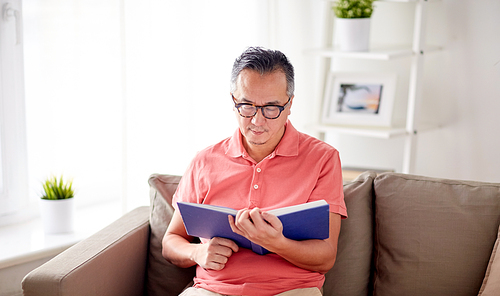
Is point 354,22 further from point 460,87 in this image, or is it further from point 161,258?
point 161,258

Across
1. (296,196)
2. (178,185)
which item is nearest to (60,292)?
(178,185)

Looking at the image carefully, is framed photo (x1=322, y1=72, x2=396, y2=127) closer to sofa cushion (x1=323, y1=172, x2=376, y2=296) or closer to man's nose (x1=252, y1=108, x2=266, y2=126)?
sofa cushion (x1=323, y1=172, x2=376, y2=296)

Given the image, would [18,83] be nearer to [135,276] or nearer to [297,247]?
[135,276]

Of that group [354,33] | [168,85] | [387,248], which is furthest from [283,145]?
[354,33]

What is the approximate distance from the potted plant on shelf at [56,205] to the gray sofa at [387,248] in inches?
17.1

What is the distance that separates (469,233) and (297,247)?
586 mm

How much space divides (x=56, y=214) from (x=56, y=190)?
99 mm

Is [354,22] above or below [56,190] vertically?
above

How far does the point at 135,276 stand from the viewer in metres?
1.72

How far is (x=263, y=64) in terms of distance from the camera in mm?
1479

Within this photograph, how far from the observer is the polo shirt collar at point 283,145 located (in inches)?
62.1

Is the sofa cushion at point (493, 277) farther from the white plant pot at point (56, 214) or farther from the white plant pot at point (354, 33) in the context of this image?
the white plant pot at point (56, 214)

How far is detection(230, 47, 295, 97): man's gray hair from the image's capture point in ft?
4.85

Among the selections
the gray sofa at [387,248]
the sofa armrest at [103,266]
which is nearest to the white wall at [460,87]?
the gray sofa at [387,248]
